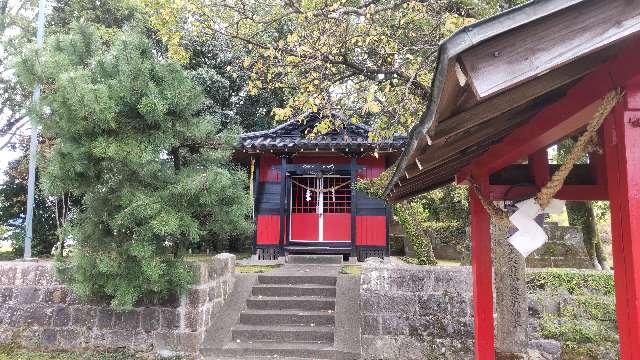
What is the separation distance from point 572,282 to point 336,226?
685cm

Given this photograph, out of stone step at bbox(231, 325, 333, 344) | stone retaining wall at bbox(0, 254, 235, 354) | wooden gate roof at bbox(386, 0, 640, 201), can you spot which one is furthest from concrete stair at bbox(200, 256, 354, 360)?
wooden gate roof at bbox(386, 0, 640, 201)

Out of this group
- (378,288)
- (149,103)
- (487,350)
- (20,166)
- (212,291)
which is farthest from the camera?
Result: (20,166)

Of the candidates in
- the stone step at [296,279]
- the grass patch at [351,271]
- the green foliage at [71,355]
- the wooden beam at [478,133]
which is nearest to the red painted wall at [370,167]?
the grass patch at [351,271]

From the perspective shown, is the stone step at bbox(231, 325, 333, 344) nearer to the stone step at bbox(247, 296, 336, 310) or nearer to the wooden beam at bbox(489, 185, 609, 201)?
the stone step at bbox(247, 296, 336, 310)

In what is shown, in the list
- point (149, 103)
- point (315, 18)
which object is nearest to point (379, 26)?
point (315, 18)

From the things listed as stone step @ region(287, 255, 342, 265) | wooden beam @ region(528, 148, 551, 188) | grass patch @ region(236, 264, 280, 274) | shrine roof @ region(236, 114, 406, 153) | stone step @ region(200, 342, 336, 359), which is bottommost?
stone step @ region(200, 342, 336, 359)

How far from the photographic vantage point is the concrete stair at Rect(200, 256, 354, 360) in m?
6.66

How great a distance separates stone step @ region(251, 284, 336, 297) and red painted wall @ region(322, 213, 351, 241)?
192 inches

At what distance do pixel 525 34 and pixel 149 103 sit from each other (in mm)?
5308

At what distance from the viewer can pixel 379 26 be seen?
23.4 feet

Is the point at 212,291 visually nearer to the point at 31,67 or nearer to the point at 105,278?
the point at 105,278

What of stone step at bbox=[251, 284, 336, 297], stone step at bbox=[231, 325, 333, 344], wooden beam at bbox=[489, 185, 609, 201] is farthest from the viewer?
stone step at bbox=[251, 284, 336, 297]

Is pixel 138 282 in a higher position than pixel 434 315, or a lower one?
higher

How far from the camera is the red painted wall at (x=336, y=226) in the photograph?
13.2 metres
